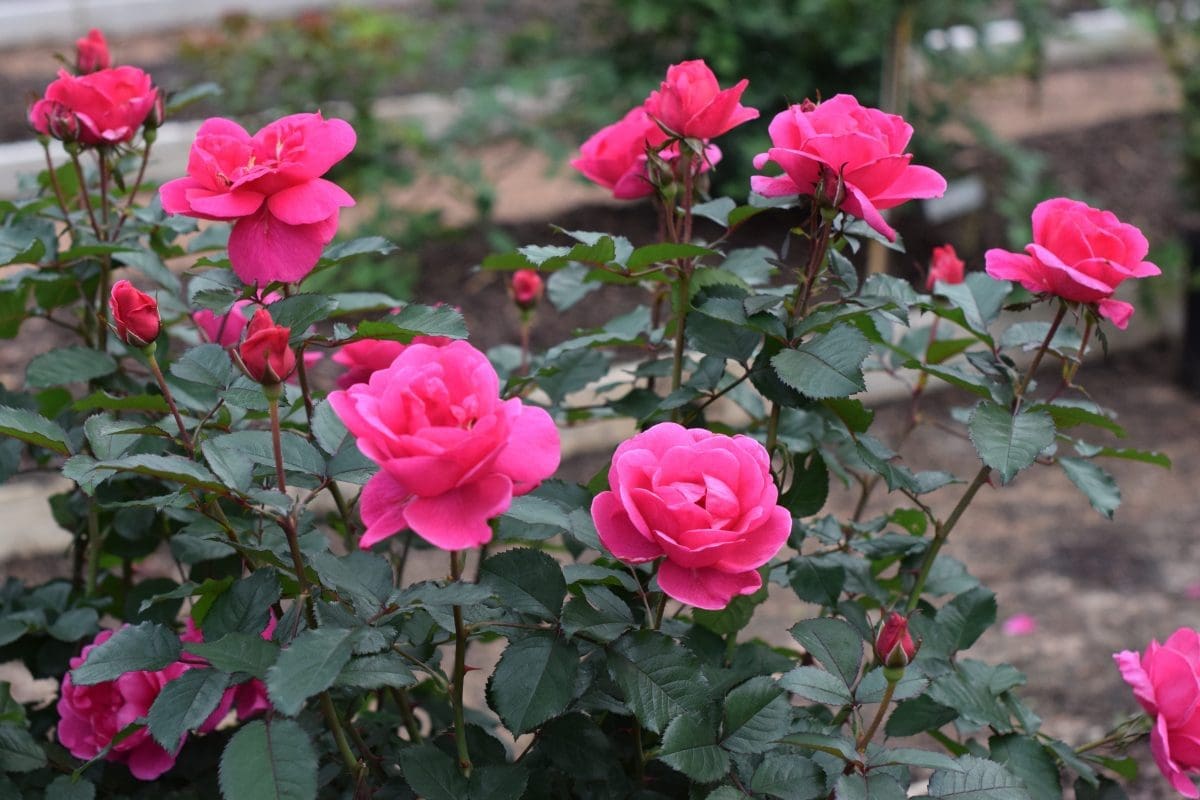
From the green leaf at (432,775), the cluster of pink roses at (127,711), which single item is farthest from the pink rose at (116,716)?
the green leaf at (432,775)

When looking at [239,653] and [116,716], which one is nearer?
[239,653]

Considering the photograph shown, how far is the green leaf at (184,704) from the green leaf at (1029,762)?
1.92 ft

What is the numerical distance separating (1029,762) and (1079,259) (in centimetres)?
39

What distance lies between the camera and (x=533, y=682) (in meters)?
0.80

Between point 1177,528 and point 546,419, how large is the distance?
2.47m

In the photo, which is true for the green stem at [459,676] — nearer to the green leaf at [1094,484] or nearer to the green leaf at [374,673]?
the green leaf at [374,673]

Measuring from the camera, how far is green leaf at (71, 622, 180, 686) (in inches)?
32.8

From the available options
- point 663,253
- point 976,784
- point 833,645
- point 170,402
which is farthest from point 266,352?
point 976,784

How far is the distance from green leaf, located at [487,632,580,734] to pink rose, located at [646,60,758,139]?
0.39 m

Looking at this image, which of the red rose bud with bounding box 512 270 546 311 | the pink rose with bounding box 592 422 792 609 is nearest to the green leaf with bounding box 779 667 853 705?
the pink rose with bounding box 592 422 792 609

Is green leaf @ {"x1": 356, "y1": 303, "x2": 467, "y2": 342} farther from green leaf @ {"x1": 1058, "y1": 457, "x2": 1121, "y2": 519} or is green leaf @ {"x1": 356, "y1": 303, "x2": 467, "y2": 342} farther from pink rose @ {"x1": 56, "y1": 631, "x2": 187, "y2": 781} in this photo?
green leaf @ {"x1": 1058, "y1": 457, "x2": 1121, "y2": 519}

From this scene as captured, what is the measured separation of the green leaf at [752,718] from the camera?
2.73ft

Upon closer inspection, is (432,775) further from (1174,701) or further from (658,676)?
(1174,701)

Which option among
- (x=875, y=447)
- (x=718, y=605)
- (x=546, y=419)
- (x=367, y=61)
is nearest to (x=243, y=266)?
(x=546, y=419)
